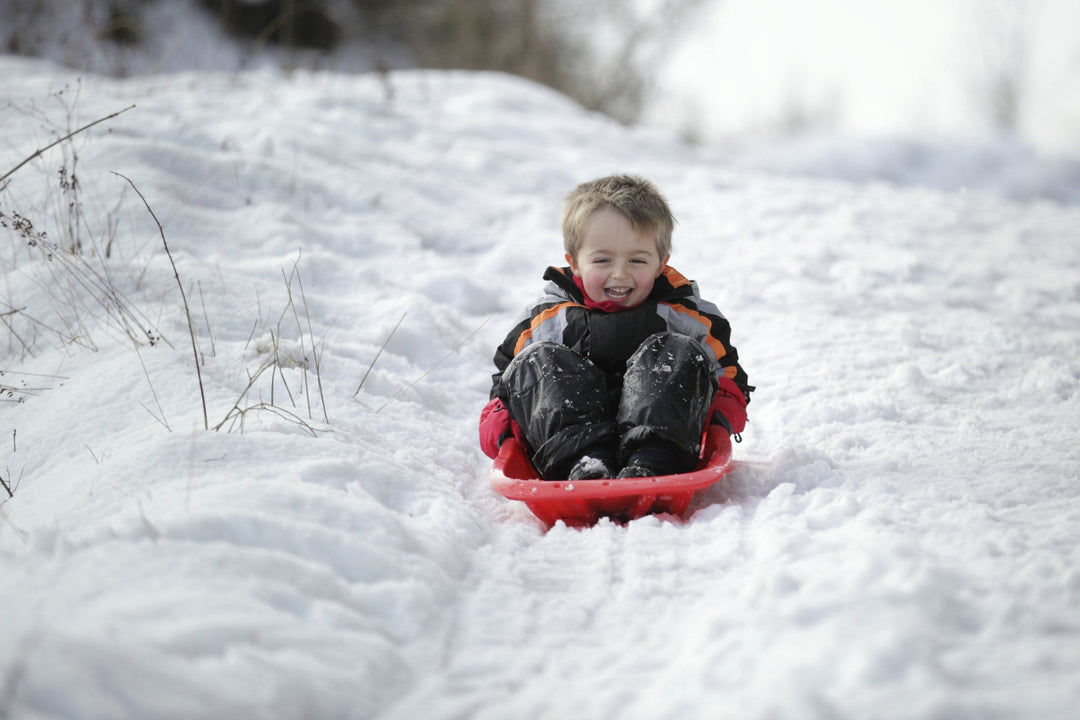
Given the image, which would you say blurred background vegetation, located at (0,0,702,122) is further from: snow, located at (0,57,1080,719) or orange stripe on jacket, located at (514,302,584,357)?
orange stripe on jacket, located at (514,302,584,357)

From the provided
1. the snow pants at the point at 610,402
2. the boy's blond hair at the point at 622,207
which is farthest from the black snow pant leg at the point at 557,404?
the boy's blond hair at the point at 622,207

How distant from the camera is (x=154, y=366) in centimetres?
232

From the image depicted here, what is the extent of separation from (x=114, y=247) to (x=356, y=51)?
798 centimetres

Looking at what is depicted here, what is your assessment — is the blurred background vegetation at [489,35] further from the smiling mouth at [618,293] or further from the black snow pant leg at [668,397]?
the black snow pant leg at [668,397]

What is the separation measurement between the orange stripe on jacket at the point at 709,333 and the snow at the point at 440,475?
293 millimetres

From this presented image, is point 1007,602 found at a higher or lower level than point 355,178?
lower

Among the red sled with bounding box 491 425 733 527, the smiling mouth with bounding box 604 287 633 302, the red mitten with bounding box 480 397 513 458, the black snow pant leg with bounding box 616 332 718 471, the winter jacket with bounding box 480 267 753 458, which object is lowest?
the red sled with bounding box 491 425 733 527

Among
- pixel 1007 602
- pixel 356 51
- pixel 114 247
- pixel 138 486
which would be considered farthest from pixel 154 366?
pixel 356 51

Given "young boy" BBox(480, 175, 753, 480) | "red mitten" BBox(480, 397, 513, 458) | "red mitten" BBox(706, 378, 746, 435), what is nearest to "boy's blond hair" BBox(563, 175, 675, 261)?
"young boy" BBox(480, 175, 753, 480)

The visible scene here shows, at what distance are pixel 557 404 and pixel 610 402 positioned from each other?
0.68ft

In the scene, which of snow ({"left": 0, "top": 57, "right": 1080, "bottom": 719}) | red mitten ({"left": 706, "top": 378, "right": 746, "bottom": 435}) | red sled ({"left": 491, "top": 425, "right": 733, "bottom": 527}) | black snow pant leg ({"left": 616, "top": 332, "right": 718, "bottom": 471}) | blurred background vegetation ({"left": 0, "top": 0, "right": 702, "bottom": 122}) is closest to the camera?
snow ({"left": 0, "top": 57, "right": 1080, "bottom": 719})

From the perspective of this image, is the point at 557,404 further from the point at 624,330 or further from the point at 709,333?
the point at 709,333

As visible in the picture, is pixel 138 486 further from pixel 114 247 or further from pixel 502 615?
pixel 114 247

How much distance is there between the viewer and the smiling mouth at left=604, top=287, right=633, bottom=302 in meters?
2.37
